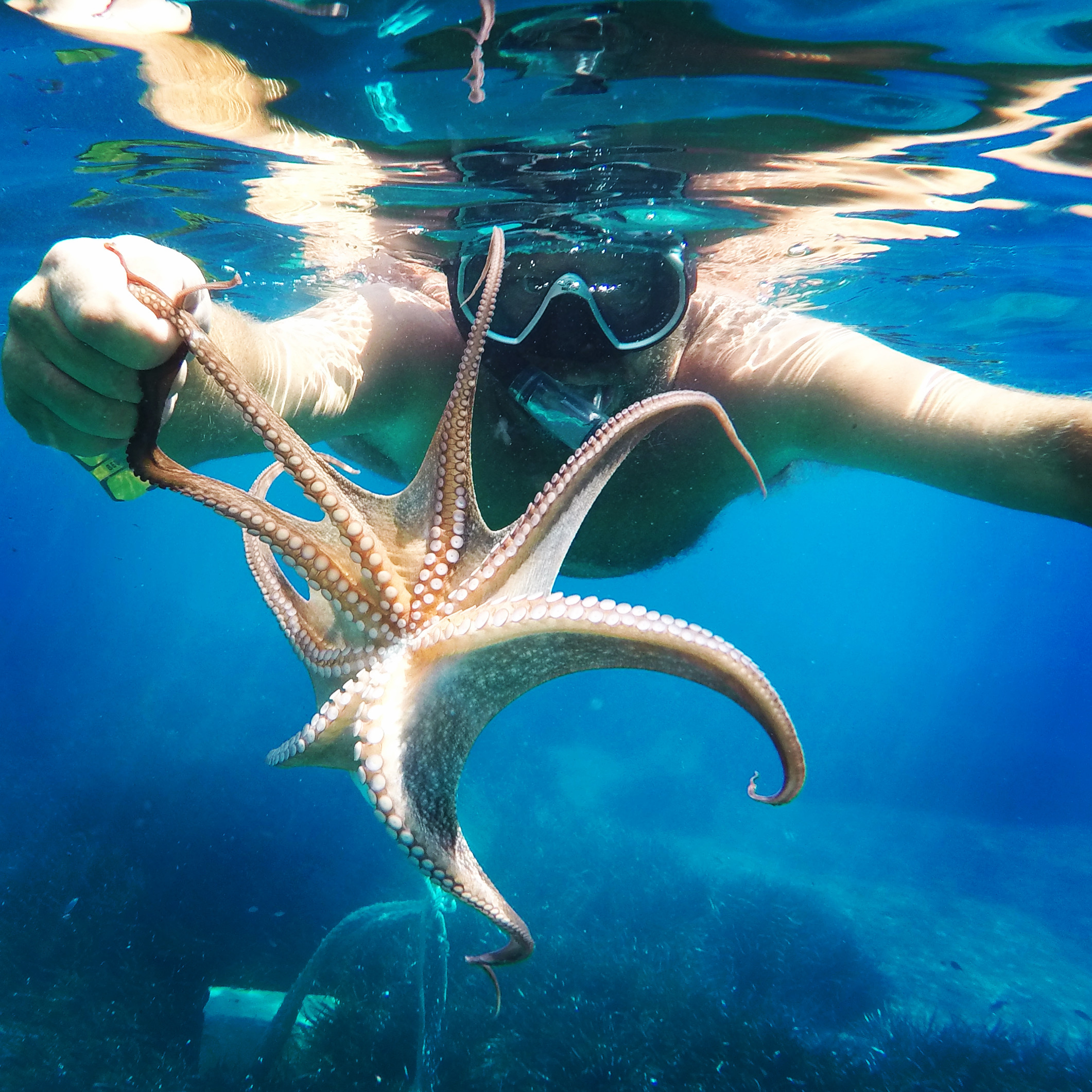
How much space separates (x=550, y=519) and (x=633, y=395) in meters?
2.06

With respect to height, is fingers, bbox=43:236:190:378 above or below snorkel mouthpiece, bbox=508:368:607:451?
above

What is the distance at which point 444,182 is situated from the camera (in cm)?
612

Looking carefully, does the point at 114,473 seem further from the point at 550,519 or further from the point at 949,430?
the point at 949,430

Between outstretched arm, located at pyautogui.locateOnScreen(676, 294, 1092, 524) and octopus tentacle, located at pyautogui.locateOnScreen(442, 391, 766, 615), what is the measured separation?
4.47 ft

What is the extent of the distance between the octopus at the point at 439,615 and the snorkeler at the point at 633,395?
71 cm

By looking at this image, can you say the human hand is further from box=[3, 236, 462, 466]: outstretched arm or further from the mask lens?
the mask lens

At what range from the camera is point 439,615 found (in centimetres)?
183

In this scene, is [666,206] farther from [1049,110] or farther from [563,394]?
[563,394]

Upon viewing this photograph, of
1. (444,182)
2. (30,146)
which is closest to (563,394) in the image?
(444,182)

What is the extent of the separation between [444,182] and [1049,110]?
181 inches

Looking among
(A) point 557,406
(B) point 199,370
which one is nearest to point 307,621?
(B) point 199,370

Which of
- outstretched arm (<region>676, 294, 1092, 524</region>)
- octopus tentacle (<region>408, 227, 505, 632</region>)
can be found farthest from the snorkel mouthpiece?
octopus tentacle (<region>408, 227, 505, 632</region>)

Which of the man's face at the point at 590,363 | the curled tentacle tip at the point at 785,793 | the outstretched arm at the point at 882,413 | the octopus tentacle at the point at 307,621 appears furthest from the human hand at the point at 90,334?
the outstretched arm at the point at 882,413

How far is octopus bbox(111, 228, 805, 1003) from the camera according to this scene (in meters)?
1.46
